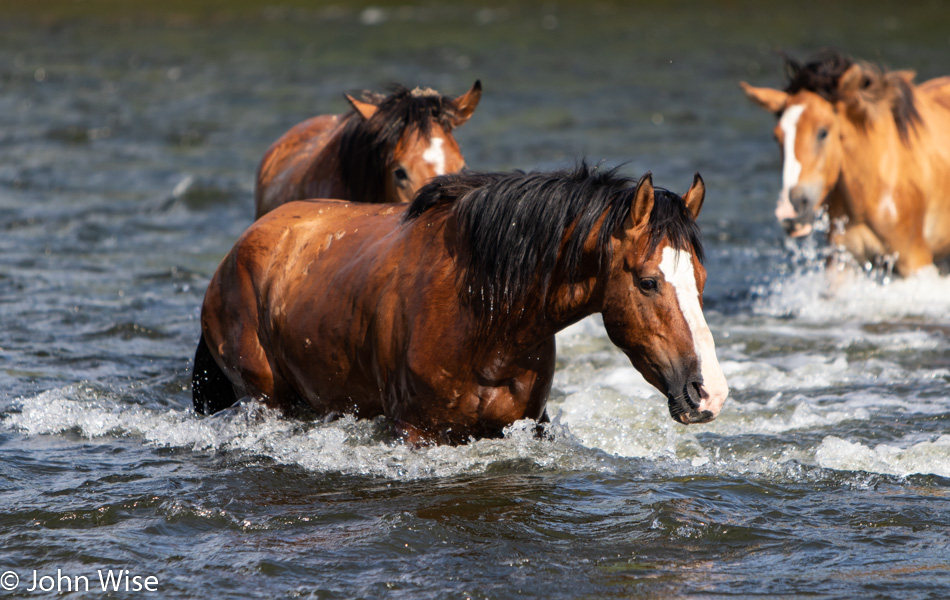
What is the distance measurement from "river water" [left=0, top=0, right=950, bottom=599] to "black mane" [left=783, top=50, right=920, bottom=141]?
1154 mm

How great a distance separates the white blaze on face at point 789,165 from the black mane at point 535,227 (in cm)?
371

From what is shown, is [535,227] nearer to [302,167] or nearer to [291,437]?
[291,437]

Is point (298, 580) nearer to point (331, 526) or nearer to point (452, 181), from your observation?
A: point (331, 526)

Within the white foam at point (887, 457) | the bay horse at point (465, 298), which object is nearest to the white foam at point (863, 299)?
the white foam at point (887, 457)

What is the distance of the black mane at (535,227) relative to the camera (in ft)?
12.9

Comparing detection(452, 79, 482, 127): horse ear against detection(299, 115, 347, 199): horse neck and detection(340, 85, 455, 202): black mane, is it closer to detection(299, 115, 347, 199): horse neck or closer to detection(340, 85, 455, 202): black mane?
detection(340, 85, 455, 202): black mane

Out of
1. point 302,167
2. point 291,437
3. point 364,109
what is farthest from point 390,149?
point 291,437

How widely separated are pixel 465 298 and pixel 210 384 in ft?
6.11

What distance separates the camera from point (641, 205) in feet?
12.7

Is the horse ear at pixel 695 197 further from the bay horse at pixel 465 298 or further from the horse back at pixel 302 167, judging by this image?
the horse back at pixel 302 167

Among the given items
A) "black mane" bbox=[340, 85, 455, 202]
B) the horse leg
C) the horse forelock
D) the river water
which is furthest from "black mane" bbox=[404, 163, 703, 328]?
"black mane" bbox=[340, 85, 455, 202]

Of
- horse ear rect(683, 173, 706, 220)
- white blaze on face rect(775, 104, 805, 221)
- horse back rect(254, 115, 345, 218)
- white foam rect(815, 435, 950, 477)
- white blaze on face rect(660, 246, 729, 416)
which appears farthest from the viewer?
white blaze on face rect(775, 104, 805, 221)

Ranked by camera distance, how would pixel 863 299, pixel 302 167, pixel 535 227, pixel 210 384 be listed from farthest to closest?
pixel 863 299 < pixel 302 167 < pixel 210 384 < pixel 535 227

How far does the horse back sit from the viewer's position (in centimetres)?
663
